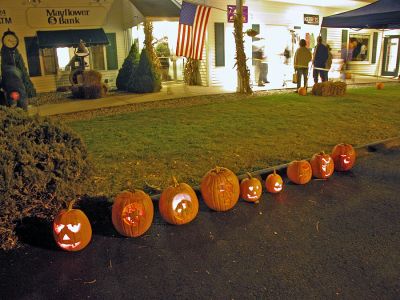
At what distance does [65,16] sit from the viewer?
15.4 metres

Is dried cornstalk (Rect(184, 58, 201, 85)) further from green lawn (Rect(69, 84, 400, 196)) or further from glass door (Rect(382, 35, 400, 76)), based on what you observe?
glass door (Rect(382, 35, 400, 76))

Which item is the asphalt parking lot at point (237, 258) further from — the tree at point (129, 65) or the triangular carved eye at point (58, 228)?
the tree at point (129, 65)

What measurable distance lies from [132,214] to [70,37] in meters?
13.2

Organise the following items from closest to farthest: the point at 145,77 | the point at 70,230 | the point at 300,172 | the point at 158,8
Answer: the point at 70,230, the point at 300,172, the point at 145,77, the point at 158,8

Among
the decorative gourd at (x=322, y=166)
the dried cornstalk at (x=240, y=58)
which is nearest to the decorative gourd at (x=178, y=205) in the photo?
the decorative gourd at (x=322, y=166)

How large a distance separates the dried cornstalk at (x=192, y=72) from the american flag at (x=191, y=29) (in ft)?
17.4

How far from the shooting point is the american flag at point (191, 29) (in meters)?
10.9

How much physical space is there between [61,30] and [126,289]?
14438 mm

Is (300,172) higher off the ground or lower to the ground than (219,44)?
lower

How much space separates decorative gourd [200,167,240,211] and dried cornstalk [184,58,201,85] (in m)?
12.8

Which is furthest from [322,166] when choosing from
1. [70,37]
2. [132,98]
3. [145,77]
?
[70,37]

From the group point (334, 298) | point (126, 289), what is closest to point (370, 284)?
point (334, 298)

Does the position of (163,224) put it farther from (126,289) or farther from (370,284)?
(370,284)

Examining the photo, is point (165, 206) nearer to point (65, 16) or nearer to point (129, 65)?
point (129, 65)
